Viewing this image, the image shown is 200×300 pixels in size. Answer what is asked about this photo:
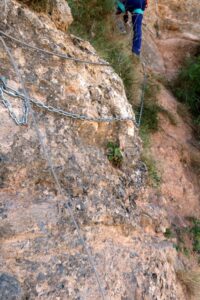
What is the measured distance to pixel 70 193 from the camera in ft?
8.82

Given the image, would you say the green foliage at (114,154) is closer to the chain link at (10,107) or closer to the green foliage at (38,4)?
the chain link at (10,107)

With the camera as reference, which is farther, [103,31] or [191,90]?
[191,90]

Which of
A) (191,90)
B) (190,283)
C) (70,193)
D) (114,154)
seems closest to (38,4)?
(114,154)

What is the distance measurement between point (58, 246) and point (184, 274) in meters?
1.62

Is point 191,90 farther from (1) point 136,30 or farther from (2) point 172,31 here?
(2) point 172,31

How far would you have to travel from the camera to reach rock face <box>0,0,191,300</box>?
2.35 meters

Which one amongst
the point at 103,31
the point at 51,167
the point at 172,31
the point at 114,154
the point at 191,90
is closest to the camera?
the point at 51,167

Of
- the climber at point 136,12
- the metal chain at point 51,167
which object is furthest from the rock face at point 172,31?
the metal chain at point 51,167

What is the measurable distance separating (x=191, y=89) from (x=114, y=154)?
12.7ft

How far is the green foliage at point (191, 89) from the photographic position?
6426 millimetres

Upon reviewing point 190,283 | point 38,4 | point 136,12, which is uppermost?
point 38,4

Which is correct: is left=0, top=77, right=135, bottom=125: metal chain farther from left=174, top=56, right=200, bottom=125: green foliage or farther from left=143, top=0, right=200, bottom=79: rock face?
left=143, top=0, right=200, bottom=79: rock face

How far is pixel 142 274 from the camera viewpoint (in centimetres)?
285

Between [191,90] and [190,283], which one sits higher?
[191,90]
